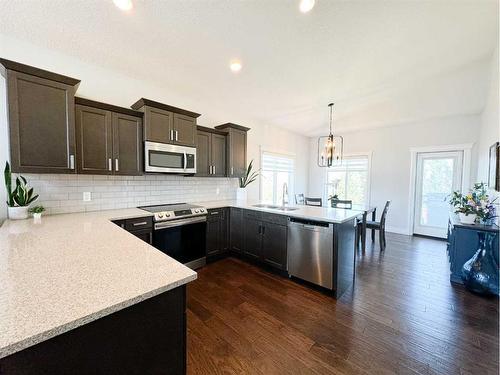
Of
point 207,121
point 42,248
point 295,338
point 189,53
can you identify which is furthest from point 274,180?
point 42,248

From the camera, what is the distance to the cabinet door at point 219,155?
3706 mm

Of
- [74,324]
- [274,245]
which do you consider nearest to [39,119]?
[74,324]

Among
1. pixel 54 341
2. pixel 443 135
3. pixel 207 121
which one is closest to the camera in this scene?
pixel 54 341

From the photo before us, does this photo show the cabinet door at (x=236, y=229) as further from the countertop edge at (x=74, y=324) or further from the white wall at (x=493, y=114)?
the white wall at (x=493, y=114)

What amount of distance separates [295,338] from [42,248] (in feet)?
6.47

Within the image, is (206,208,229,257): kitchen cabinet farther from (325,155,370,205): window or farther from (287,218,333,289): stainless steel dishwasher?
(325,155,370,205): window

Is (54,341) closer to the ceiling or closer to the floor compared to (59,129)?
closer to the floor

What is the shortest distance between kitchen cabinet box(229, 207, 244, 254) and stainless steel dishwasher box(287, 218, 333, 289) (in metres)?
0.89

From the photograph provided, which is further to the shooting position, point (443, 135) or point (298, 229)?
point (443, 135)

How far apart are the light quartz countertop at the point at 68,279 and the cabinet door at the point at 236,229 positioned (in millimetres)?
1970

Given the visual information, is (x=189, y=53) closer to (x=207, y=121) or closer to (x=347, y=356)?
(x=207, y=121)

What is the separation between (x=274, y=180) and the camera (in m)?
5.69

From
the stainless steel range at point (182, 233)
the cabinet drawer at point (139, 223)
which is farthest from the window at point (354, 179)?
the cabinet drawer at point (139, 223)

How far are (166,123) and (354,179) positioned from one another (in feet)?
16.8
